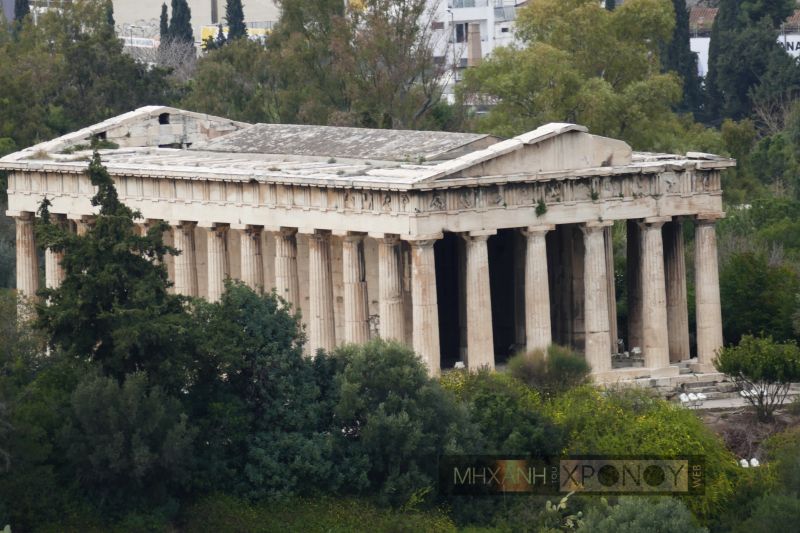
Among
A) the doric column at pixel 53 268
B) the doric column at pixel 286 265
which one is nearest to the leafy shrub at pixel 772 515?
the doric column at pixel 286 265

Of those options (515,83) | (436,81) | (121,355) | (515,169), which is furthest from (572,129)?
(436,81)

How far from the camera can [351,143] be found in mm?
79750

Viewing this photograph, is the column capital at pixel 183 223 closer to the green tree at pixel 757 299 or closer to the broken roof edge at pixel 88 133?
the broken roof edge at pixel 88 133

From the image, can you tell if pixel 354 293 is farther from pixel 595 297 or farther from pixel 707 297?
pixel 707 297

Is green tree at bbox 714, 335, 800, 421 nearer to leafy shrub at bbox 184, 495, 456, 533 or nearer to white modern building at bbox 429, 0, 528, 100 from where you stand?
leafy shrub at bbox 184, 495, 456, 533

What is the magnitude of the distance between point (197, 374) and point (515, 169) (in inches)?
453

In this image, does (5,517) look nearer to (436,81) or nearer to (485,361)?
(485,361)

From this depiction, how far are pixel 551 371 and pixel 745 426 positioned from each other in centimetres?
484

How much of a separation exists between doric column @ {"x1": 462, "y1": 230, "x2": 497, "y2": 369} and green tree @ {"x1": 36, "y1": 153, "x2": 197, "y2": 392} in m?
9.50

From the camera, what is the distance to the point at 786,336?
77438mm

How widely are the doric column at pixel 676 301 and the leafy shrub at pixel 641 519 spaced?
671 inches

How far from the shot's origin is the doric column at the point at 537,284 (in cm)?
7200

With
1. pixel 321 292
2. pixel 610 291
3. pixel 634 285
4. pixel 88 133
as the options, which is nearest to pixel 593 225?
pixel 634 285

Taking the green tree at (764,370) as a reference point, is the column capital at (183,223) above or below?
above
